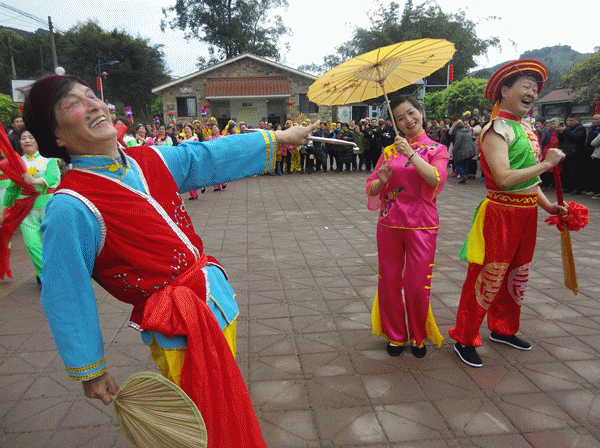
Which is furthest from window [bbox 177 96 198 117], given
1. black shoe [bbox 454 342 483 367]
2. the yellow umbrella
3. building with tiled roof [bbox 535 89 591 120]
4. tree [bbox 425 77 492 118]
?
black shoe [bbox 454 342 483 367]

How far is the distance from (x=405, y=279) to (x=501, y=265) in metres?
0.65

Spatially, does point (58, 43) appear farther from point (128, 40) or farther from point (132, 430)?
point (132, 430)

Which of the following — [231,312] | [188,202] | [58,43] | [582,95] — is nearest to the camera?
[231,312]

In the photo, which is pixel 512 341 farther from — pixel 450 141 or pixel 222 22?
pixel 222 22

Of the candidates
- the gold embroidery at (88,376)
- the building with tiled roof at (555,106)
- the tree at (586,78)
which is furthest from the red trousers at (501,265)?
the building with tiled roof at (555,106)

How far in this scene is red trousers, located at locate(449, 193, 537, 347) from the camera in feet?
10.1

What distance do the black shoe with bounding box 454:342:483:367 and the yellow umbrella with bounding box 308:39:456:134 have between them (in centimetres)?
177

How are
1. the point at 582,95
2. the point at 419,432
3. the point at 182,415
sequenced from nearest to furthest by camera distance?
the point at 182,415 → the point at 419,432 → the point at 582,95

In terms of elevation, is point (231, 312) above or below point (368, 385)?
above

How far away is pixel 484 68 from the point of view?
123 feet

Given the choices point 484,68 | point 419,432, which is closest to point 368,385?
point 419,432

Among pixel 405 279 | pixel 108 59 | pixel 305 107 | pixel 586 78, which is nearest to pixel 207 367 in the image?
pixel 405 279

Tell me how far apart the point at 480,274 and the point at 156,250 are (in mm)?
2377

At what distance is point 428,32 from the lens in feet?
115
